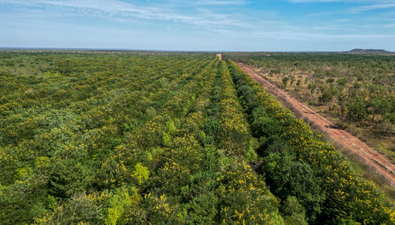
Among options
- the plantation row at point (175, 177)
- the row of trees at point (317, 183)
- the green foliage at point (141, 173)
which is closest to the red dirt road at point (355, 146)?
the row of trees at point (317, 183)

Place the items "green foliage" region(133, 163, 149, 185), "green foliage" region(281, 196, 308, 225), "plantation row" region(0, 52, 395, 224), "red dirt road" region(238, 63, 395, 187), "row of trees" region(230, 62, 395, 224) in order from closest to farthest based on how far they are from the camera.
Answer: "plantation row" region(0, 52, 395, 224)
"row of trees" region(230, 62, 395, 224)
"green foliage" region(281, 196, 308, 225)
"green foliage" region(133, 163, 149, 185)
"red dirt road" region(238, 63, 395, 187)

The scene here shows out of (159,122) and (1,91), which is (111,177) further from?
(1,91)

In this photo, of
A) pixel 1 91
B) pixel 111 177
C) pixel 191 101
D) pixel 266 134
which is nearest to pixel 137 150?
pixel 111 177

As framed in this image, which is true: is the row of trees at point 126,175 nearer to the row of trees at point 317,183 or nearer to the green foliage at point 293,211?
the green foliage at point 293,211

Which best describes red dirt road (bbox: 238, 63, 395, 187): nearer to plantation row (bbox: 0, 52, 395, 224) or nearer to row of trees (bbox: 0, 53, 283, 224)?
plantation row (bbox: 0, 52, 395, 224)

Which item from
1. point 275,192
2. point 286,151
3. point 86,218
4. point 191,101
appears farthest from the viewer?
point 191,101

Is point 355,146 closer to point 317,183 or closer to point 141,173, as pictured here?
point 317,183

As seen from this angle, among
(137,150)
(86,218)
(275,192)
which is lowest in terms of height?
(275,192)

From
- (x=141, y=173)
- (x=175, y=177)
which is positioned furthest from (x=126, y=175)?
(x=175, y=177)

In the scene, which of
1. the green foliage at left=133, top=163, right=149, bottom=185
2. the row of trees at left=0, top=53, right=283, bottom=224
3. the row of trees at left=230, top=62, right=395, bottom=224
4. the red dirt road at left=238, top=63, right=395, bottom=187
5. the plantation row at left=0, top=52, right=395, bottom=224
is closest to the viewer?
the row of trees at left=0, top=53, right=283, bottom=224

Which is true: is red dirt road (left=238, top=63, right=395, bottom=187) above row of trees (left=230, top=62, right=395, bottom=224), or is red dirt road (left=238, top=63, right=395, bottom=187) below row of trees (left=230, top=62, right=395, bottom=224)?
below

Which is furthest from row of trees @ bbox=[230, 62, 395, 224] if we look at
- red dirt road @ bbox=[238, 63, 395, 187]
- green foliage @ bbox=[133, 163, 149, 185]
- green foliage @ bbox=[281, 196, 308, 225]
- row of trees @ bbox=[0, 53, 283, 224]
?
green foliage @ bbox=[133, 163, 149, 185]
